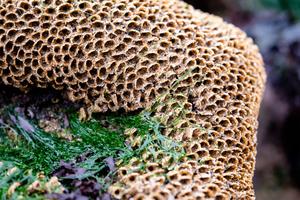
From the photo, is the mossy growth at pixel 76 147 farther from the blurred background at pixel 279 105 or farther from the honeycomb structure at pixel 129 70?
the blurred background at pixel 279 105

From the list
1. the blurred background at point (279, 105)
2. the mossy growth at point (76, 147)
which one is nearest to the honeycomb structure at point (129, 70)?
the mossy growth at point (76, 147)

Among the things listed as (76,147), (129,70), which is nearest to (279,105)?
(129,70)

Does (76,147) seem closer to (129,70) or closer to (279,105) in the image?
(129,70)

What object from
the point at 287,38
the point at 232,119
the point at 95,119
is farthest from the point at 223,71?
the point at 287,38

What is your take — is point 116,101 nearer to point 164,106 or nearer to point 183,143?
point 164,106

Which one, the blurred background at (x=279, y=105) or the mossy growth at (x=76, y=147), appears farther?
the blurred background at (x=279, y=105)

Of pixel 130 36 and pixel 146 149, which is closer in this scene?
pixel 146 149
